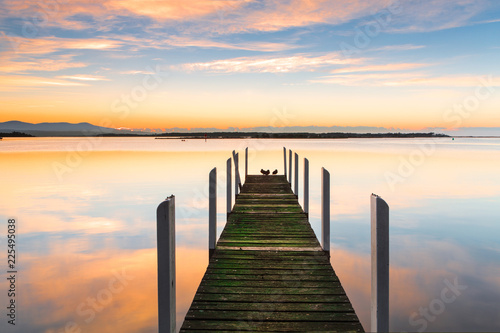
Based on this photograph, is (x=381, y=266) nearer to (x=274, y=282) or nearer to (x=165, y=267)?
(x=165, y=267)

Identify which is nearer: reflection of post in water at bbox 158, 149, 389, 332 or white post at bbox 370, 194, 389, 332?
white post at bbox 370, 194, 389, 332

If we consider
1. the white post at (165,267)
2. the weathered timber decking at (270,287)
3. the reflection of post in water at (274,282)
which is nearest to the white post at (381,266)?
the reflection of post in water at (274,282)

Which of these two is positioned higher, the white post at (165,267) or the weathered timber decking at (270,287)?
the white post at (165,267)

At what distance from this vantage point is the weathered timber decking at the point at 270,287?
414 centimetres

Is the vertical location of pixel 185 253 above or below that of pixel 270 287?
below

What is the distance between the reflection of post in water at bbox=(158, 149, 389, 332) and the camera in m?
3.55

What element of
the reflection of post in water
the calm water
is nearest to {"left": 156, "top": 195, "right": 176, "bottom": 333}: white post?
the reflection of post in water

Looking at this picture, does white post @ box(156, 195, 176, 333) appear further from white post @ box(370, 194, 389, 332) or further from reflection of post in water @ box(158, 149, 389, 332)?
white post @ box(370, 194, 389, 332)

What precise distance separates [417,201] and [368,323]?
12.8 meters

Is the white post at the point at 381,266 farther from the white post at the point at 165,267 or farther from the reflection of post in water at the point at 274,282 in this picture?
the white post at the point at 165,267

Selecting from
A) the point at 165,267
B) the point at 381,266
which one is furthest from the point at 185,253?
the point at 381,266

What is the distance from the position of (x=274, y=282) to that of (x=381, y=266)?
2.18 metres

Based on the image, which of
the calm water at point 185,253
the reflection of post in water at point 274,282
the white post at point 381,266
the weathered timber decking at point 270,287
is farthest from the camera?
the calm water at point 185,253

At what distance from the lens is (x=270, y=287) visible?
508 centimetres
